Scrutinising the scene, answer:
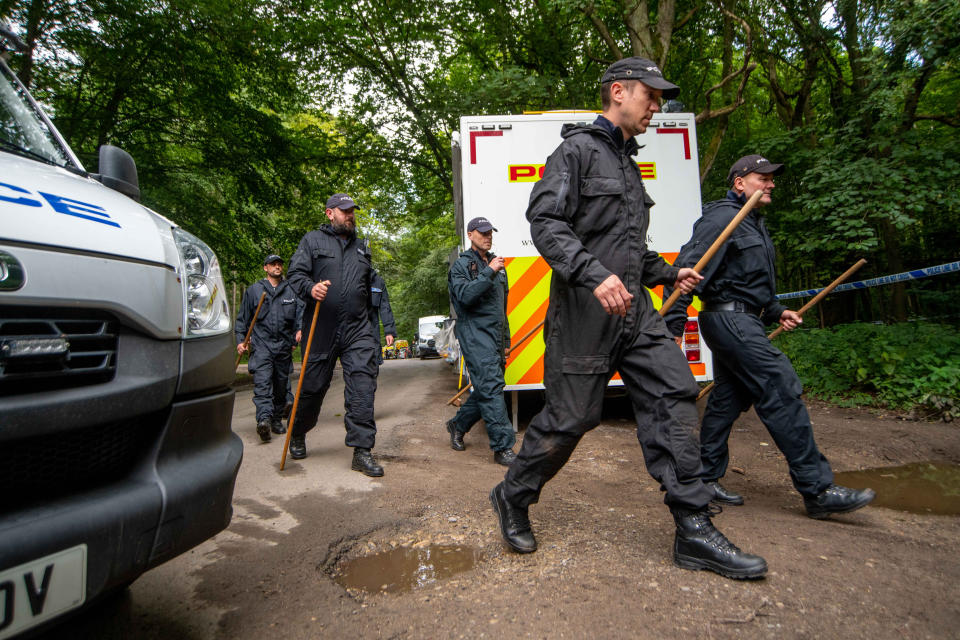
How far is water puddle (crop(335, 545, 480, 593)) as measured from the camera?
2385 millimetres

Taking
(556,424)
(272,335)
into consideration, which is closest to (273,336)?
(272,335)

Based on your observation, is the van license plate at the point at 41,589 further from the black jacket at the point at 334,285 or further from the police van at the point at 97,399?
the black jacket at the point at 334,285

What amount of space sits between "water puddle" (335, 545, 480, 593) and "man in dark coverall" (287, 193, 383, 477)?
4.68ft

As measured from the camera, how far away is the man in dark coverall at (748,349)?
3.02 meters

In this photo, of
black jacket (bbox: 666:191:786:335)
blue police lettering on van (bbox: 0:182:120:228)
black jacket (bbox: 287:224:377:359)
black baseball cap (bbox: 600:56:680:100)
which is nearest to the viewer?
blue police lettering on van (bbox: 0:182:120:228)

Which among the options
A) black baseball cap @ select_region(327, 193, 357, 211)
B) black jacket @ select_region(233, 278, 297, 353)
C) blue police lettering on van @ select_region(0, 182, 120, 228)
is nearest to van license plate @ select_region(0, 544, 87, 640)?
blue police lettering on van @ select_region(0, 182, 120, 228)

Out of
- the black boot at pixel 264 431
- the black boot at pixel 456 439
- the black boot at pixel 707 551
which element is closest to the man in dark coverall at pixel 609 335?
the black boot at pixel 707 551

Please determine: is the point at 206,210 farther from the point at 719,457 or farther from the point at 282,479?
the point at 719,457

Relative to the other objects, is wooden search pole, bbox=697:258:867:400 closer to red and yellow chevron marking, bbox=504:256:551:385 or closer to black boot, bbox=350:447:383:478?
red and yellow chevron marking, bbox=504:256:551:385

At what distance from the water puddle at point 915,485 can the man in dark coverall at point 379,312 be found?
3351 millimetres

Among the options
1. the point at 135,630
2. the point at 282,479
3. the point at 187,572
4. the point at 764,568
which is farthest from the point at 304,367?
the point at 764,568

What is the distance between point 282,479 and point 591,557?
2.38 metres

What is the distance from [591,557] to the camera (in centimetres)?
250

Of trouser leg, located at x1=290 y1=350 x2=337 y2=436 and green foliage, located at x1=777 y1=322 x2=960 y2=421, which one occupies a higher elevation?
trouser leg, located at x1=290 y1=350 x2=337 y2=436
